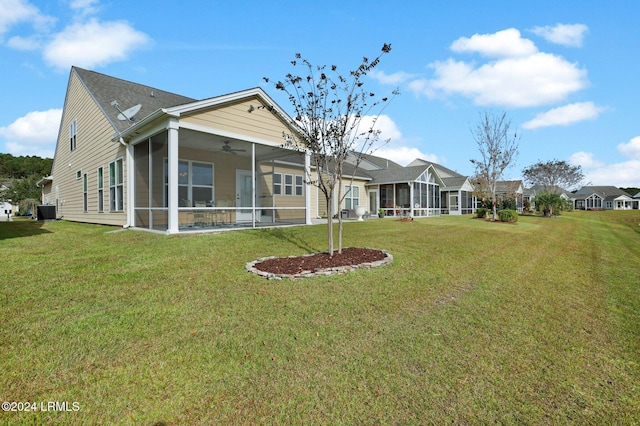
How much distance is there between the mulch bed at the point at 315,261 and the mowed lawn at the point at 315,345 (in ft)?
1.48

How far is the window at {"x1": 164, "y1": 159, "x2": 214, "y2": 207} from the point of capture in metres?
11.8

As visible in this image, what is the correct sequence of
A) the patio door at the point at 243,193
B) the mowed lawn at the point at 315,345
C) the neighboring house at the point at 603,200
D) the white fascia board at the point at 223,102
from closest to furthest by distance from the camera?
the mowed lawn at the point at 315,345, the white fascia board at the point at 223,102, the patio door at the point at 243,193, the neighboring house at the point at 603,200

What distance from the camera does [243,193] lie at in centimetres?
1391

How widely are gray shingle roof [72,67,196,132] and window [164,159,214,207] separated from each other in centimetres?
279

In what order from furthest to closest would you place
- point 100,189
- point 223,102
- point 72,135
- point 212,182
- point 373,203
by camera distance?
point 373,203 < point 72,135 < point 100,189 < point 212,182 < point 223,102

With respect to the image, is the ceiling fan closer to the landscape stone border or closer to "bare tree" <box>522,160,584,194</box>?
the landscape stone border

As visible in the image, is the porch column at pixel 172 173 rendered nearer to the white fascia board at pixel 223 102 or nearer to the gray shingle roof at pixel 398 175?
the white fascia board at pixel 223 102

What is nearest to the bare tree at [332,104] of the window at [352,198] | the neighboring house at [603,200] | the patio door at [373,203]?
the window at [352,198]

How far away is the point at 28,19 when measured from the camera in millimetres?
11156

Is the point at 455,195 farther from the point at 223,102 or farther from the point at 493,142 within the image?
the point at 223,102

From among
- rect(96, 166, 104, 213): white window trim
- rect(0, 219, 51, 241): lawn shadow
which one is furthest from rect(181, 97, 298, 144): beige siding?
rect(96, 166, 104, 213): white window trim

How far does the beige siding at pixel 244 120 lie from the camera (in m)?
9.55

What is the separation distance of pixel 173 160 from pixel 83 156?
10.2 metres

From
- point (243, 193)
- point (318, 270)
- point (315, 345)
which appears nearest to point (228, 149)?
point (243, 193)
